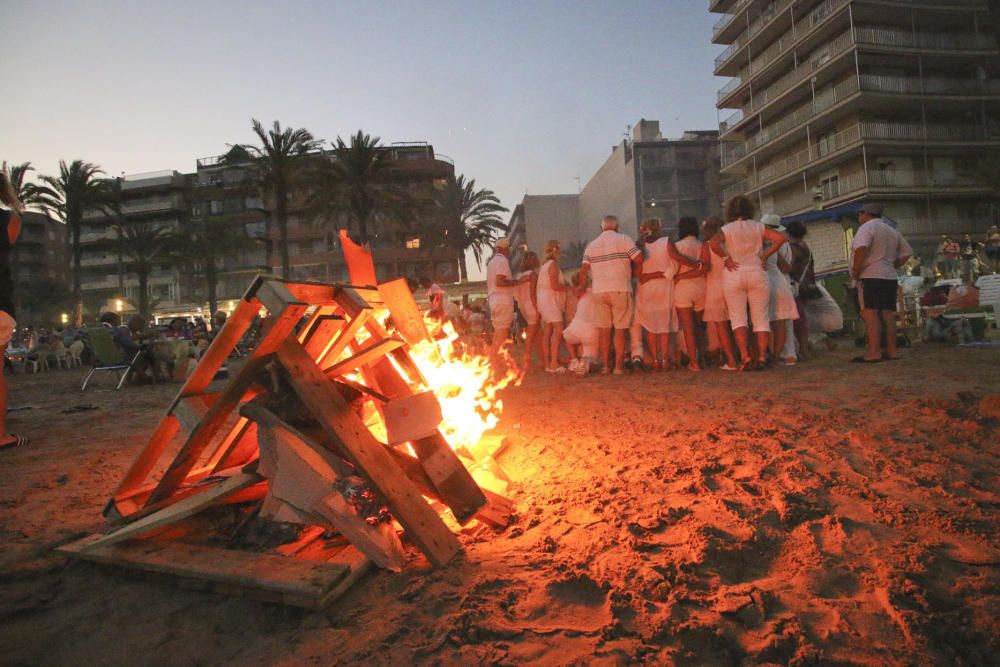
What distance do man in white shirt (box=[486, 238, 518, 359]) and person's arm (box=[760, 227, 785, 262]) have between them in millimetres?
3150

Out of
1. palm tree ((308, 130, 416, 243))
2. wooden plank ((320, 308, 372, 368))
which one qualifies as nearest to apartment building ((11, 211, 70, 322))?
palm tree ((308, 130, 416, 243))

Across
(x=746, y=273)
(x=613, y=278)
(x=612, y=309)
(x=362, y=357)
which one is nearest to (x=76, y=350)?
(x=612, y=309)

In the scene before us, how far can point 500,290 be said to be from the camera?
7422 mm

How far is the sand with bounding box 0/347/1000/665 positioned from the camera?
59.4 inches

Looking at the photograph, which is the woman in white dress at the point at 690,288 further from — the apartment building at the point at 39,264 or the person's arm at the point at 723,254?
the apartment building at the point at 39,264

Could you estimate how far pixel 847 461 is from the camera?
259 centimetres

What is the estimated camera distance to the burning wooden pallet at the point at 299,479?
78.2 inches

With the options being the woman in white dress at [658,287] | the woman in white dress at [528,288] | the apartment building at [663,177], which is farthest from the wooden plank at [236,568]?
the apartment building at [663,177]

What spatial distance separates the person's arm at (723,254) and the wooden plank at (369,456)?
15.1 feet

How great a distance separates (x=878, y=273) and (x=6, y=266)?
819 cm

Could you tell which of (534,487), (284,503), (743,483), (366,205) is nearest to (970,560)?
(743,483)

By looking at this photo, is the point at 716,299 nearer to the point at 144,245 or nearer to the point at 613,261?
the point at 613,261

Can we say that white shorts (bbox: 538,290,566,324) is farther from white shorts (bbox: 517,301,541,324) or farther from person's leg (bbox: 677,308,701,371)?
person's leg (bbox: 677,308,701,371)

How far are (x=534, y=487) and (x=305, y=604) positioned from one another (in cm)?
139
